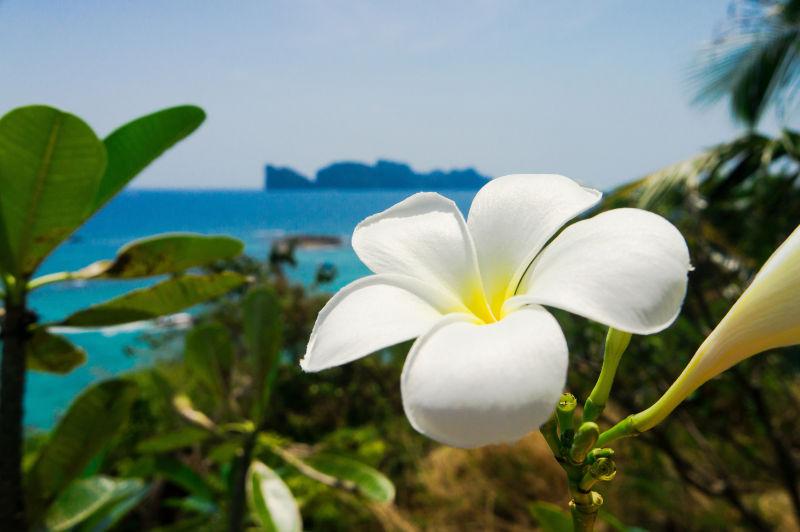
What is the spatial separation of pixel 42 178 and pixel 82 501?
2.20ft

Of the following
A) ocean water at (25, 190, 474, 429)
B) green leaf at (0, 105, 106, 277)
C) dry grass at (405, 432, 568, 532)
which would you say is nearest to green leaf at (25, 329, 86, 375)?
ocean water at (25, 190, 474, 429)

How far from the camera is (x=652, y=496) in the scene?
2803mm

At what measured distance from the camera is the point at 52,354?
3.64 ft

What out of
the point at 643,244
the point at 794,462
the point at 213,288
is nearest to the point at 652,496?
the point at 794,462

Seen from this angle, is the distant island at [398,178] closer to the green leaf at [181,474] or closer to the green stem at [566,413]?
the green stem at [566,413]

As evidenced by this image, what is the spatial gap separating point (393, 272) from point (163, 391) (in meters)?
1.41

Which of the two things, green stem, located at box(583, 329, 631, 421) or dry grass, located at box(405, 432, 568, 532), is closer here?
green stem, located at box(583, 329, 631, 421)

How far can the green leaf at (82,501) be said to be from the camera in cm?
115

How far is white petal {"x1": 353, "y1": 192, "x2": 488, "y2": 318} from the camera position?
38cm

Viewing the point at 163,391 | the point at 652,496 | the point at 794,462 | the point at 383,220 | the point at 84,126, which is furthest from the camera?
the point at 652,496

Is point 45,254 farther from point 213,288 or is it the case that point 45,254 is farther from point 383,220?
point 383,220

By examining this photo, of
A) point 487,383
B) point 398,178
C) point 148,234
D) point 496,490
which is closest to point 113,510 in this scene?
point 487,383

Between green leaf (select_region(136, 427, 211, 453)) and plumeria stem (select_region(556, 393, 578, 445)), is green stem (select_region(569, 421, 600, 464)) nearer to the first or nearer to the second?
plumeria stem (select_region(556, 393, 578, 445))

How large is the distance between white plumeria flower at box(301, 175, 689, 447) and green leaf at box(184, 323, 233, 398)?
1.14 meters
